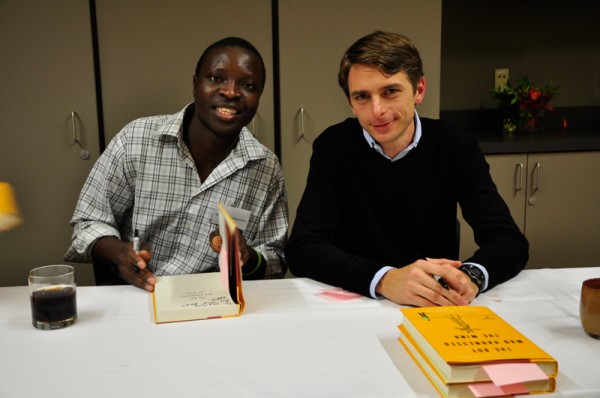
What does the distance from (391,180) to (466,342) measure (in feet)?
2.29

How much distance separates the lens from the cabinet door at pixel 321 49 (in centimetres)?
250

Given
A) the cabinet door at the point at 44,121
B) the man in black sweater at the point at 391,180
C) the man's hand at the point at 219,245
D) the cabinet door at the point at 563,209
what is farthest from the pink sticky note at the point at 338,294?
the cabinet door at the point at 563,209

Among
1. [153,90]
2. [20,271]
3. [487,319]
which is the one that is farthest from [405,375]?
[20,271]

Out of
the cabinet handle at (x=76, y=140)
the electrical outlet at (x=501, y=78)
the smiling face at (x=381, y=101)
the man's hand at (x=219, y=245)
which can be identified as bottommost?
the man's hand at (x=219, y=245)

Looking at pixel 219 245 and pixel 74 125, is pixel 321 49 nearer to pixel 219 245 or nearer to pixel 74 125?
pixel 74 125

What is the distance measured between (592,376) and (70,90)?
223 centimetres

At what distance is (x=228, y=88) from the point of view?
1.63m

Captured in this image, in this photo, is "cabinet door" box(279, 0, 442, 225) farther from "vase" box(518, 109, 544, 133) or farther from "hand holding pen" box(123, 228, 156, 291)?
"hand holding pen" box(123, 228, 156, 291)

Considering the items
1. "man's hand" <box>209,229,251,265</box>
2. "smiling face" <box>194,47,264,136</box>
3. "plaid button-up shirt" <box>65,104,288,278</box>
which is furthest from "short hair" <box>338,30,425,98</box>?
"man's hand" <box>209,229,251,265</box>

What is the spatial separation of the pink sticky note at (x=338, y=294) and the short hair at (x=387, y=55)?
566 millimetres

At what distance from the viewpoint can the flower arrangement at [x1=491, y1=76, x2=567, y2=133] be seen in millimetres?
2965

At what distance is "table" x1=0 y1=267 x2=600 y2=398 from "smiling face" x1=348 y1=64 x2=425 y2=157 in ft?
1.54

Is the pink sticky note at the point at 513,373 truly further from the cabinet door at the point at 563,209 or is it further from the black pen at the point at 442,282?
the cabinet door at the point at 563,209

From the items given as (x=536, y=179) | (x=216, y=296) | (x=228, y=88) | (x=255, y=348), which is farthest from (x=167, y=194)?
(x=536, y=179)
